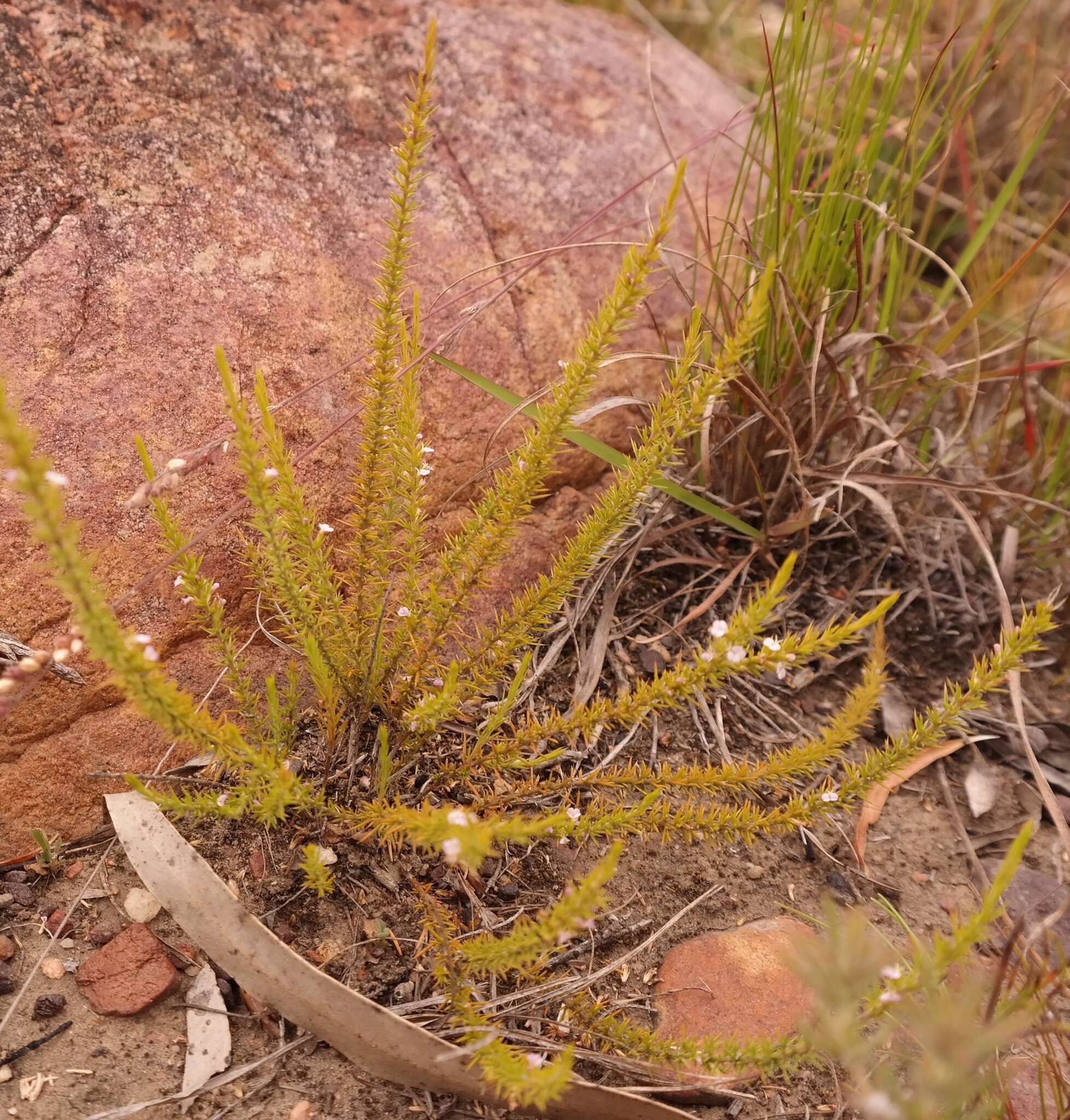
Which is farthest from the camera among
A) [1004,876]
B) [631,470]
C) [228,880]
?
[228,880]

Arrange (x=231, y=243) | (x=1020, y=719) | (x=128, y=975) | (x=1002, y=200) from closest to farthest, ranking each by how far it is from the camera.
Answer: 1. (x=128, y=975)
2. (x=1020, y=719)
3. (x=231, y=243)
4. (x=1002, y=200)

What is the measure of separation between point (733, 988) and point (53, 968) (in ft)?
3.71

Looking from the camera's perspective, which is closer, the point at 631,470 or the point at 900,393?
the point at 631,470

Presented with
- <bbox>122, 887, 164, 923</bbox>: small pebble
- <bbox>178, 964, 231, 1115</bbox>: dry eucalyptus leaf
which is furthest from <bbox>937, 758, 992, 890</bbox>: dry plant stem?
<bbox>122, 887, 164, 923</bbox>: small pebble

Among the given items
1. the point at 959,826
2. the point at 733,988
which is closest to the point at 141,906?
the point at 733,988

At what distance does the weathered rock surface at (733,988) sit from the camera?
1.64m

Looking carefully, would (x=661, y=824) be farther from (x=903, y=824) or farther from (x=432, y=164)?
(x=432, y=164)

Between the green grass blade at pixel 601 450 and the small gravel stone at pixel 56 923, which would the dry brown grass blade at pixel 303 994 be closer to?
the small gravel stone at pixel 56 923

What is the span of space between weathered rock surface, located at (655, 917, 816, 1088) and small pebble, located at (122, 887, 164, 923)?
0.87 m

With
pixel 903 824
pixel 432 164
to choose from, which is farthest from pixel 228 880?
pixel 432 164

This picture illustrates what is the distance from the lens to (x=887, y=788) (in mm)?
2146

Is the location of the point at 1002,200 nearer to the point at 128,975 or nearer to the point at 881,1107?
the point at 881,1107

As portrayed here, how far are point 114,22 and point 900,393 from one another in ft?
6.62

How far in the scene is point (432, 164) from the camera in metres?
2.46
